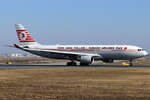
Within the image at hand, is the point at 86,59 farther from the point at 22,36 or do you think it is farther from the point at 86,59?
the point at 22,36

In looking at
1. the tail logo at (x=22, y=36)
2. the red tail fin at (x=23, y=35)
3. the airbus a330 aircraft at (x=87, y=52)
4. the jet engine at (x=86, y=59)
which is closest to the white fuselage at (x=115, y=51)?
the airbus a330 aircraft at (x=87, y=52)

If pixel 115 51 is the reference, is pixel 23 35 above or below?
above

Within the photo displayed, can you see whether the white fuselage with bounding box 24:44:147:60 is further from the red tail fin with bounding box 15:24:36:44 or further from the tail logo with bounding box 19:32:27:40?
the tail logo with bounding box 19:32:27:40

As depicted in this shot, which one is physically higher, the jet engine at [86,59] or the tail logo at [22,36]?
the tail logo at [22,36]

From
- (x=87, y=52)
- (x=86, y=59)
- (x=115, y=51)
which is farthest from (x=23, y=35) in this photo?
(x=115, y=51)

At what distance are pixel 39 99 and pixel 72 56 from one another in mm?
43003

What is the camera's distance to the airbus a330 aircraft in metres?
58.8

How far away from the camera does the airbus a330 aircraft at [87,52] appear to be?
58.8m

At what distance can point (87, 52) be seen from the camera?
6006 centimetres

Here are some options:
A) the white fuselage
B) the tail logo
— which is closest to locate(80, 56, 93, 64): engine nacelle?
the white fuselage

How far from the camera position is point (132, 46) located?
59688mm

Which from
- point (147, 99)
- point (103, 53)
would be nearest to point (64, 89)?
point (147, 99)

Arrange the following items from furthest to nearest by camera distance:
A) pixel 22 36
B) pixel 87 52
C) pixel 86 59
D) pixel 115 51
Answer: pixel 22 36, pixel 87 52, pixel 115 51, pixel 86 59

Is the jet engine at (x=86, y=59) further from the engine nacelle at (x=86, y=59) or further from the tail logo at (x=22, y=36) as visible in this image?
the tail logo at (x=22, y=36)
